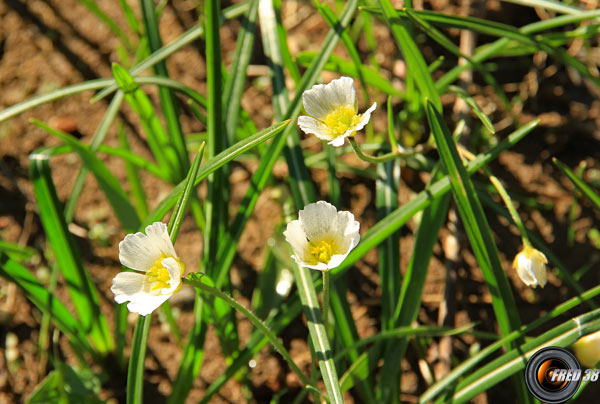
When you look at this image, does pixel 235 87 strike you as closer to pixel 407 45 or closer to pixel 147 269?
pixel 407 45

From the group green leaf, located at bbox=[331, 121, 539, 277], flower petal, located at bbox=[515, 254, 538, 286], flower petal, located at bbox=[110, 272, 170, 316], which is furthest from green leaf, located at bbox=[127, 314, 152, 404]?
flower petal, located at bbox=[515, 254, 538, 286]

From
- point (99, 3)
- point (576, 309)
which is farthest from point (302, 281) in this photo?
point (99, 3)

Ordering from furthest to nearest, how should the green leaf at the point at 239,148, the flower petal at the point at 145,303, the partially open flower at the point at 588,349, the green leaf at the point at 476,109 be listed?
the green leaf at the point at 476,109 < the partially open flower at the point at 588,349 < the green leaf at the point at 239,148 < the flower petal at the point at 145,303

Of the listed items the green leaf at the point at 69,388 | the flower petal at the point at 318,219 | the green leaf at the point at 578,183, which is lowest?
the green leaf at the point at 69,388

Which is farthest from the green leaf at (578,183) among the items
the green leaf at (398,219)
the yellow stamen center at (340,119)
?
the yellow stamen center at (340,119)

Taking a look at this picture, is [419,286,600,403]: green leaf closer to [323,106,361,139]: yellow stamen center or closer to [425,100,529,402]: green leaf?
[425,100,529,402]: green leaf

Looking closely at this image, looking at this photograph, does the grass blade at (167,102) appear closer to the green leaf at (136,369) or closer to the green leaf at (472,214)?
the green leaf at (136,369)
